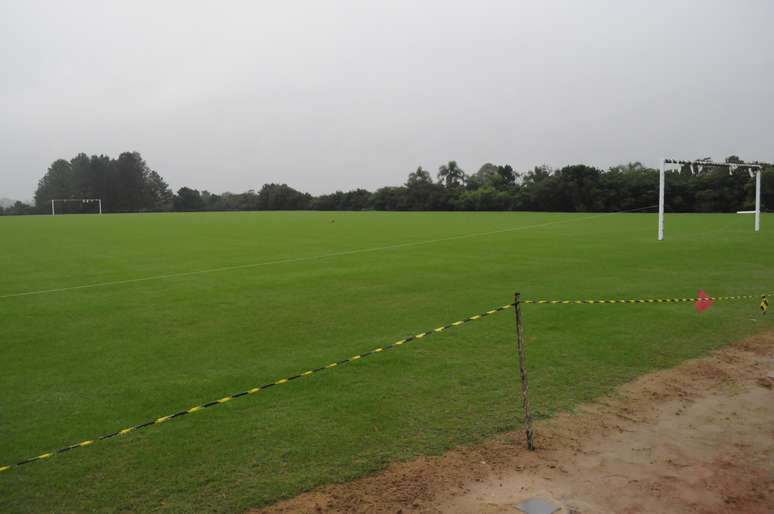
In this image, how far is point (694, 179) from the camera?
208 feet

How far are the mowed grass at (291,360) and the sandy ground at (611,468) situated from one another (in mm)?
306

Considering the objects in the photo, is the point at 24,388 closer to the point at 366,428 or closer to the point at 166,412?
the point at 166,412

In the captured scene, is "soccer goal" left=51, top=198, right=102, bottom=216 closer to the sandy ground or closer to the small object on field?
the sandy ground

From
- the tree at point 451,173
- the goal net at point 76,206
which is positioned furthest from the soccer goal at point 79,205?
the tree at point 451,173

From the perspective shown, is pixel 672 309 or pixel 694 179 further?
pixel 694 179

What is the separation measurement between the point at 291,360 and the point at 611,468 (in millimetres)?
5000

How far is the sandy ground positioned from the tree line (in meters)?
47.8

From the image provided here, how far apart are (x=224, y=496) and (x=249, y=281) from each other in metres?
12.0

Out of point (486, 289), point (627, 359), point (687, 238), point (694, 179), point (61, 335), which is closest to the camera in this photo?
point (627, 359)

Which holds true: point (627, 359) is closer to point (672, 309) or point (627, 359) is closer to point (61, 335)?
point (672, 309)

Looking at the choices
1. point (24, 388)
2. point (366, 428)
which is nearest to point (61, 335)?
point (24, 388)

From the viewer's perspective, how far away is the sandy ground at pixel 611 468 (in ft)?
15.0

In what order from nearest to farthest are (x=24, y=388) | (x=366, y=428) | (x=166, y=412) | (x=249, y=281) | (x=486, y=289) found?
(x=366, y=428) < (x=166, y=412) < (x=24, y=388) < (x=486, y=289) < (x=249, y=281)

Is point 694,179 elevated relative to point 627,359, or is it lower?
elevated
